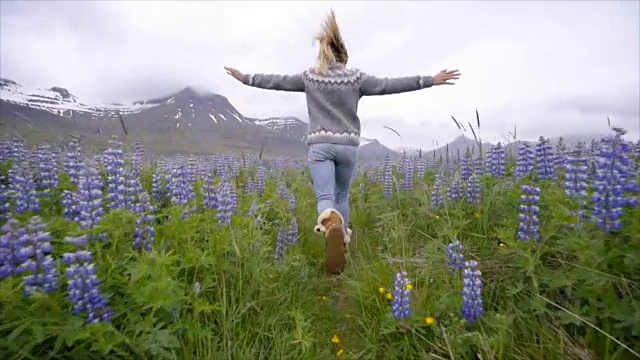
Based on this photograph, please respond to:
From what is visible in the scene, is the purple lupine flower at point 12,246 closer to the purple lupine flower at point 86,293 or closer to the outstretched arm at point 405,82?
the purple lupine flower at point 86,293

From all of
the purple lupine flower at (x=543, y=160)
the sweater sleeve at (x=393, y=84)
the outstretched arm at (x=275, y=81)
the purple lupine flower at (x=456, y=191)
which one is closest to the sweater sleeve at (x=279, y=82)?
the outstretched arm at (x=275, y=81)

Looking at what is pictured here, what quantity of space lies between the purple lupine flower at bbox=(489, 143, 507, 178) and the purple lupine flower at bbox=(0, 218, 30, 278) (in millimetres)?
4185

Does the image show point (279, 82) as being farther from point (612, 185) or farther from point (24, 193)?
point (612, 185)

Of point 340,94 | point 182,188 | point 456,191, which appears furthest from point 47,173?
point 456,191

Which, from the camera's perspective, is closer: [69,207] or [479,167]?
[69,207]

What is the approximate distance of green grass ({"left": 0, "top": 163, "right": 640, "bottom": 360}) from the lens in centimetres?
191

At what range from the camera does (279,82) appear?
13.8ft

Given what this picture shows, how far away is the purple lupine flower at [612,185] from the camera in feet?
7.22

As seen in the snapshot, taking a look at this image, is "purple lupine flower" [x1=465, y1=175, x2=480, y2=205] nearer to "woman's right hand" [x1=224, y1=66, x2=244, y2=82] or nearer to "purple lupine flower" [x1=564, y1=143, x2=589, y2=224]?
"purple lupine flower" [x1=564, y1=143, x2=589, y2=224]

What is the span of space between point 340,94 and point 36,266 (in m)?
2.88

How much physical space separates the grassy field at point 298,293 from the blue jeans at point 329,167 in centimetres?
56

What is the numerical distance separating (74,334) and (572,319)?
242cm

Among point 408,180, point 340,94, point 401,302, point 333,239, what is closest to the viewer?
point 401,302

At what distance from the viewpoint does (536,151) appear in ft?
12.4
